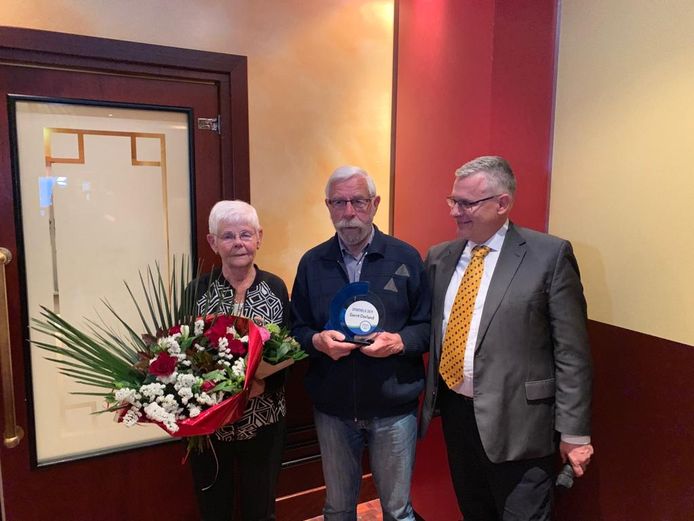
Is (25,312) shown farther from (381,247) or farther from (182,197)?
(381,247)

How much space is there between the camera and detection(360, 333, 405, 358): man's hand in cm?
154

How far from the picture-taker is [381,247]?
1.68 meters

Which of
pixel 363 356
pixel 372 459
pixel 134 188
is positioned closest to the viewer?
pixel 363 356

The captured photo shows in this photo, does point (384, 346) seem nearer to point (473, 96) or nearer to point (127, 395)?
point (127, 395)

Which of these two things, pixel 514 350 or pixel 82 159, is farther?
pixel 82 159

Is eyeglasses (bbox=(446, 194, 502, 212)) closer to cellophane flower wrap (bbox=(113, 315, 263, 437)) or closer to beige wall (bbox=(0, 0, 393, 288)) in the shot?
cellophane flower wrap (bbox=(113, 315, 263, 437))

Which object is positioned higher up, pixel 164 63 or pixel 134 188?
pixel 164 63

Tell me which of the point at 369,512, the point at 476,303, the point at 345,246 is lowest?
the point at 369,512

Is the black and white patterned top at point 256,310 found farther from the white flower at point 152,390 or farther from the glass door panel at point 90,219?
the glass door panel at point 90,219

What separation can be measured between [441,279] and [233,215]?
2.42ft

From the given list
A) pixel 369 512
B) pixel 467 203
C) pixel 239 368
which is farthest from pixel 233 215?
pixel 369 512

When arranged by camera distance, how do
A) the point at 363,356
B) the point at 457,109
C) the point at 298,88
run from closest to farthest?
the point at 363,356, the point at 457,109, the point at 298,88

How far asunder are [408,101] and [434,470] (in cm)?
173

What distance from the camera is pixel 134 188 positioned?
215 cm
